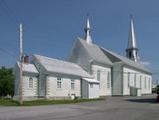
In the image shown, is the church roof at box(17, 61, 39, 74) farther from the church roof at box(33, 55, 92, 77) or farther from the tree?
the tree

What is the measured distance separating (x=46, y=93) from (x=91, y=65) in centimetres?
1373

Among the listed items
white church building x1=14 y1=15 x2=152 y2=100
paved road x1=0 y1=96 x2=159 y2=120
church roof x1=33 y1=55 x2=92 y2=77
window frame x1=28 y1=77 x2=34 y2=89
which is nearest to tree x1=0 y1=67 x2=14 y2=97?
white church building x1=14 y1=15 x2=152 y2=100

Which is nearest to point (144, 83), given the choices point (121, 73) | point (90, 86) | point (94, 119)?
point (121, 73)

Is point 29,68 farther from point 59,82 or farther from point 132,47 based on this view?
point 132,47

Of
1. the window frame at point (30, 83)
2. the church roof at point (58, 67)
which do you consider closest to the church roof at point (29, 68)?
the window frame at point (30, 83)

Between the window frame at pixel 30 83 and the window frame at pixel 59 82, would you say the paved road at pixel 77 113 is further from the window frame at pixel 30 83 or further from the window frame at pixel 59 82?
the window frame at pixel 59 82

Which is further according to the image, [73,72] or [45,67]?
[73,72]

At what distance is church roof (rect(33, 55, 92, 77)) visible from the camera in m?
39.1

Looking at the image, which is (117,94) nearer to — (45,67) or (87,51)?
(87,51)

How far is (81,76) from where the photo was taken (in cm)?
4416

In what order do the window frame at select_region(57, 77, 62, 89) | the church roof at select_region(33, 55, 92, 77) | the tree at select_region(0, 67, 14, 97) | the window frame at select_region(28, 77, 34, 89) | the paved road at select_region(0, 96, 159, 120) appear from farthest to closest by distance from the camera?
1. the tree at select_region(0, 67, 14, 97)
2. the window frame at select_region(57, 77, 62, 89)
3. the church roof at select_region(33, 55, 92, 77)
4. the window frame at select_region(28, 77, 34, 89)
5. the paved road at select_region(0, 96, 159, 120)

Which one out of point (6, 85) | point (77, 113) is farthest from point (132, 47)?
point (77, 113)

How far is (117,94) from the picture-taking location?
5597cm

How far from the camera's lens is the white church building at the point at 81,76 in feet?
123
